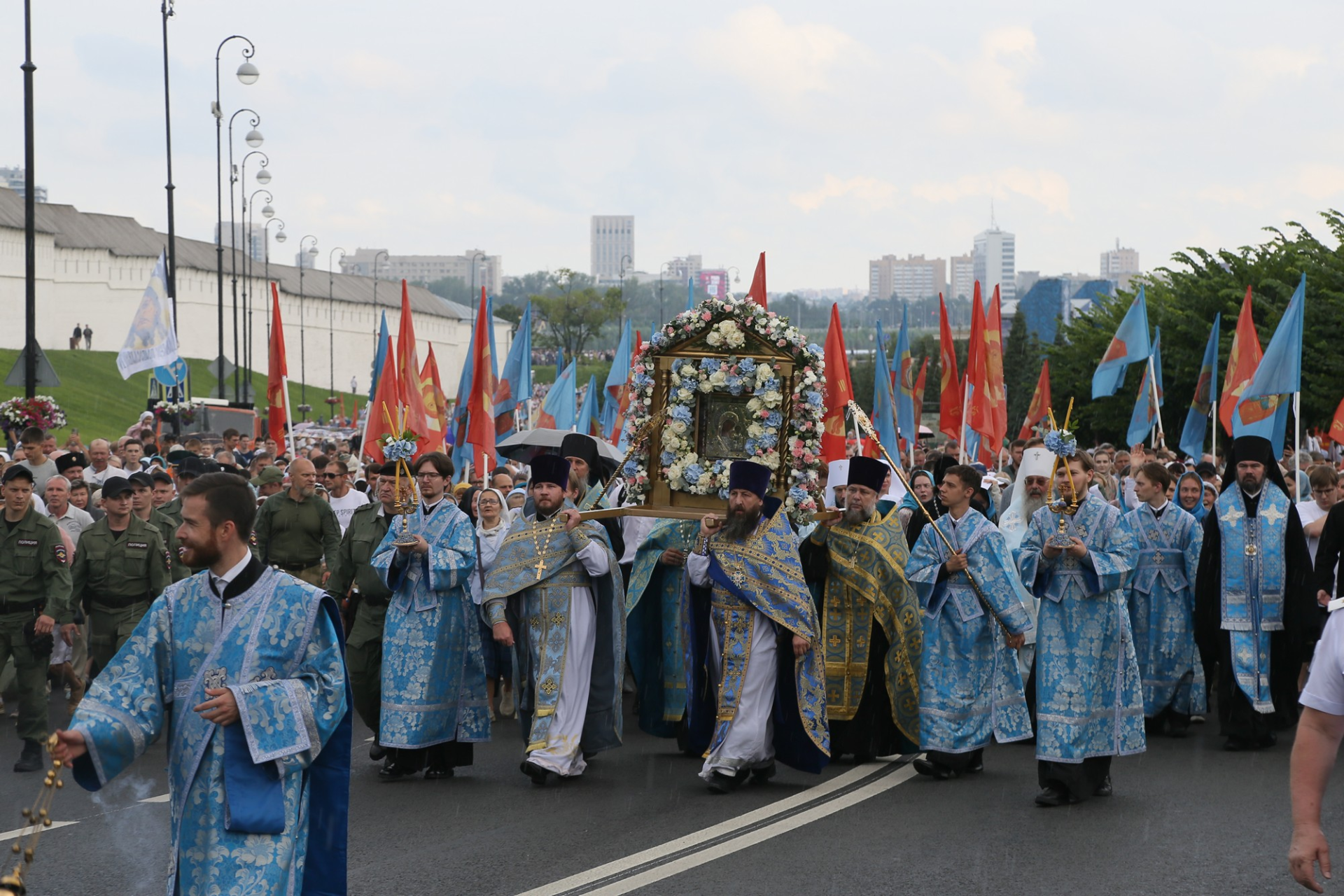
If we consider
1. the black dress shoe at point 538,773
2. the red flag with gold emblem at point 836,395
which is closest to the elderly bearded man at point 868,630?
the black dress shoe at point 538,773

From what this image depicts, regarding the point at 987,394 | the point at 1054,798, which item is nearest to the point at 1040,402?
the point at 987,394

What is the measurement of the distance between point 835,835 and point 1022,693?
230 cm

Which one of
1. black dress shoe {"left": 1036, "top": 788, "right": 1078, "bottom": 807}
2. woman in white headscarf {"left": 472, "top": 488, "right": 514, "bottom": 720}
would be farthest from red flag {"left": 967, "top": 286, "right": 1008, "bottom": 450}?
black dress shoe {"left": 1036, "top": 788, "right": 1078, "bottom": 807}

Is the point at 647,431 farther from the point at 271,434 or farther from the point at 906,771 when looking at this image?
the point at 271,434

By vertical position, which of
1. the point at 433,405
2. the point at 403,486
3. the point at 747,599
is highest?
the point at 433,405

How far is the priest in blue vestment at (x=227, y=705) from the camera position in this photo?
4.77m

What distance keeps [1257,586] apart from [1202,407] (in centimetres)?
1051

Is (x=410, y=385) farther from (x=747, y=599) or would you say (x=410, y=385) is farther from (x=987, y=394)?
(x=747, y=599)

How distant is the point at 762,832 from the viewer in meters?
8.04

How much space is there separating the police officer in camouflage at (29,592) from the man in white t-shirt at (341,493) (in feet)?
9.52

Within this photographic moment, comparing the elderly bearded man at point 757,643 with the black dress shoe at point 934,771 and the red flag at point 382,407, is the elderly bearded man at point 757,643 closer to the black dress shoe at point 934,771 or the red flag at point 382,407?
the black dress shoe at point 934,771

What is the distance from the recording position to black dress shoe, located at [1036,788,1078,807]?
8.74 m

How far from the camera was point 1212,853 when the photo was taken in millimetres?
7562

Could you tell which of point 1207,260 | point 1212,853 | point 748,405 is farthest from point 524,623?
point 1207,260
